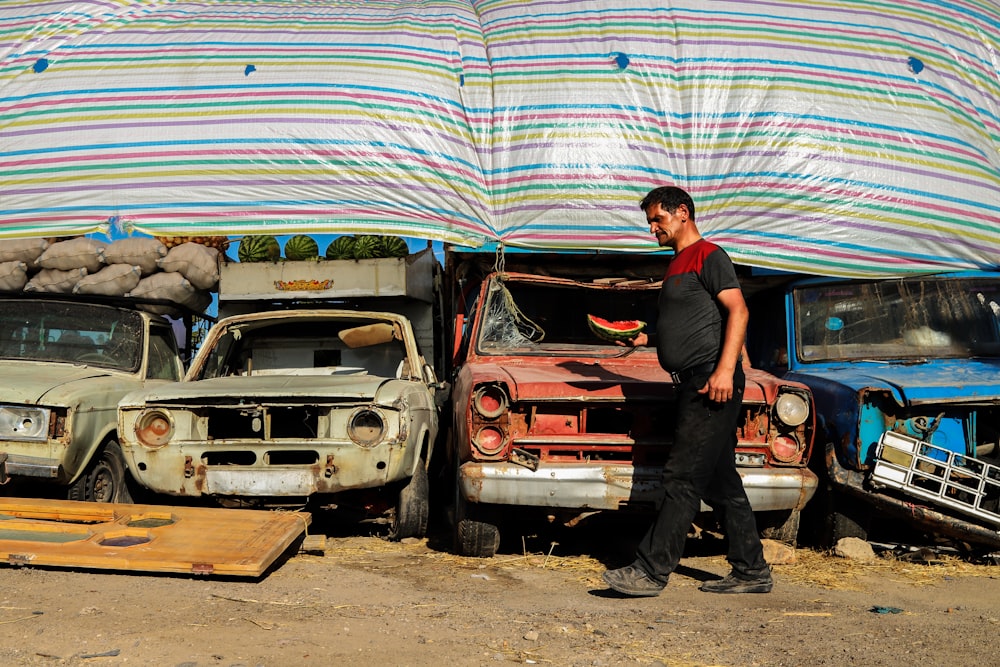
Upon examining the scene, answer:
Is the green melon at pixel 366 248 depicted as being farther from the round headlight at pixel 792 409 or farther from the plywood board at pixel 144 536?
the round headlight at pixel 792 409

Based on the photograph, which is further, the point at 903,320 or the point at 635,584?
the point at 903,320

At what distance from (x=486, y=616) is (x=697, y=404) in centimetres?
136

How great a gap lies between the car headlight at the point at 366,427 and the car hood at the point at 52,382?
5.71 ft

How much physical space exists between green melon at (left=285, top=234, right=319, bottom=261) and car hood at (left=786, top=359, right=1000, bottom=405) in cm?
447

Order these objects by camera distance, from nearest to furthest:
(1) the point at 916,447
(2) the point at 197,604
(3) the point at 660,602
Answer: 1. (2) the point at 197,604
2. (3) the point at 660,602
3. (1) the point at 916,447

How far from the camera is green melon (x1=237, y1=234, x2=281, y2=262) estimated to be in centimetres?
854

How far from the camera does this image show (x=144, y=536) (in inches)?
192

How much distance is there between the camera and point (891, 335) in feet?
21.5

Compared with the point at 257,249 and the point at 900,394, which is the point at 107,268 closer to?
the point at 257,249

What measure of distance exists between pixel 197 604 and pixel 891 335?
488 centimetres

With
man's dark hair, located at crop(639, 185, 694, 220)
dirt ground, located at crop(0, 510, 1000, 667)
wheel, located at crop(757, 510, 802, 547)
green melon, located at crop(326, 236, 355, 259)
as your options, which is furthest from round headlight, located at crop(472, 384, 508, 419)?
green melon, located at crop(326, 236, 355, 259)

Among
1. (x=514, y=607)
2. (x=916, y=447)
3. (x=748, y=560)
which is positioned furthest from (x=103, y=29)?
(x=916, y=447)

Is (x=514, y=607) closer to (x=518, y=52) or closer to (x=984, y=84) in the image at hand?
(x=518, y=52)

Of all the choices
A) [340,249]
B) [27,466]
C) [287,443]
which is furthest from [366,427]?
[340,249]
